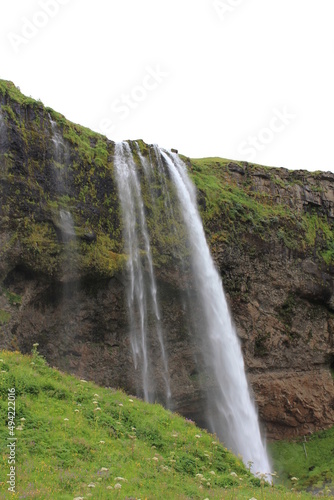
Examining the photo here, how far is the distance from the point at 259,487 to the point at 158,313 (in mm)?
11272

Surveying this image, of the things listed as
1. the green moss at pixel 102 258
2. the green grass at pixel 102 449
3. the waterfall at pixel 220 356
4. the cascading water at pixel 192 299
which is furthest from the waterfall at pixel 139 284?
the green grass at pixel 102 449

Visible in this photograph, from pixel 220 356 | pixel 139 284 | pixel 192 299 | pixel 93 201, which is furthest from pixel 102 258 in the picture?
pixel 220 356

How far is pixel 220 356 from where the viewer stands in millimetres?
20562

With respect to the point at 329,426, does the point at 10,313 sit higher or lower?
higher

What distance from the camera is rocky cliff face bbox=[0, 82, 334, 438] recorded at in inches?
701

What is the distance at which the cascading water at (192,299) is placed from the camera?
19498mm

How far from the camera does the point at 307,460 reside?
21.2 m

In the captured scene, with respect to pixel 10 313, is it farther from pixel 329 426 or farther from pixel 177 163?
pixel 329 426

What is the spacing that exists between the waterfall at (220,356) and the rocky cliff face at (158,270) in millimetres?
777

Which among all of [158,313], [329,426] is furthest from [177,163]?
[329,426]

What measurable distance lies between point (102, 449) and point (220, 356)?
38.6ft

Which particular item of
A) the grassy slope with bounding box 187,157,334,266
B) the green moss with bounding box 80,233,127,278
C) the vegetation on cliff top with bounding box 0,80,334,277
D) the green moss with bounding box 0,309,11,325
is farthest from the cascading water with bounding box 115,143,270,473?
the green moss with bounding box 0,309,11,325

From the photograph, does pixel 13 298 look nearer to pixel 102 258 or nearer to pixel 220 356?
pixel 102 258

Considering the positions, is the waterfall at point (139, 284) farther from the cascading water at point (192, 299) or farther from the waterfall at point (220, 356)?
the waterfall at point (220, 356)
